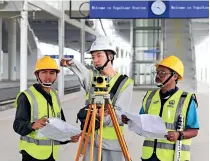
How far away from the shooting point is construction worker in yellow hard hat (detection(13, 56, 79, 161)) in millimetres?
3885

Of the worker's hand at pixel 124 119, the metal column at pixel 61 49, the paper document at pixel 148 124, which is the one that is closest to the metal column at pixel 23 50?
the metal column at pixel 61 49

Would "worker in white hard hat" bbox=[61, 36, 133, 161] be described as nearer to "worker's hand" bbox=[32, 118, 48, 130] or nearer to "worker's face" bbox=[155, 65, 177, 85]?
"worker's face" bbox=[155, 65, 177, 85]

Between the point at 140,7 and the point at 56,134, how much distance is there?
1306 cm

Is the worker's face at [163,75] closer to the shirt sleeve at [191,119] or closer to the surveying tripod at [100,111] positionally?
the shirt sleeve at [191,119]

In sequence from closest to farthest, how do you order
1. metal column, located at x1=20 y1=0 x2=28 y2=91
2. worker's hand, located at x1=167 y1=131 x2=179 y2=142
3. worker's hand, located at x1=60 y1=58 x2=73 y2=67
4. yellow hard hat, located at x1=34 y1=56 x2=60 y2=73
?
worker's hand, located at x1=167 y1=131 x2=179 y2=142
worker's hand, located at x1=60 y1=58 x2=73 y2=67
yellow hard hat, located at x1=34 y1=56 x2=60 y2=73
metal column, located at x1=20 y1=0 x2=28 y2=91

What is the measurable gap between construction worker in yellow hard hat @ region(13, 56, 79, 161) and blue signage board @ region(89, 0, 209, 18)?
40.0 feet

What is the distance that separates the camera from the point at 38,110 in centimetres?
395

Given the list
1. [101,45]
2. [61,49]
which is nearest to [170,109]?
[101,45]

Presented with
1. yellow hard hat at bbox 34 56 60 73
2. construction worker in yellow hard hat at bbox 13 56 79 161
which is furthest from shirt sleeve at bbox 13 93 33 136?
yellow hard hat at bbox 34 56 60 73

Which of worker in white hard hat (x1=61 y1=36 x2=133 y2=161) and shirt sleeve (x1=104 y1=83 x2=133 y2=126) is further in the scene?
worker in white hard hat (x1=61 y1=36 x2=133 y2=161)

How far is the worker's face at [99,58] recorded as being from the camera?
12.0 feet

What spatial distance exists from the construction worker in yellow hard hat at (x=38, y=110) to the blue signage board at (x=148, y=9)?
12.2m

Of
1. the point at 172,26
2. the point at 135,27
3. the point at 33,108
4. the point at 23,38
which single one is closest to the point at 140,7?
the point at 23,38

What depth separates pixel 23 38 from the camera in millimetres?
16375
